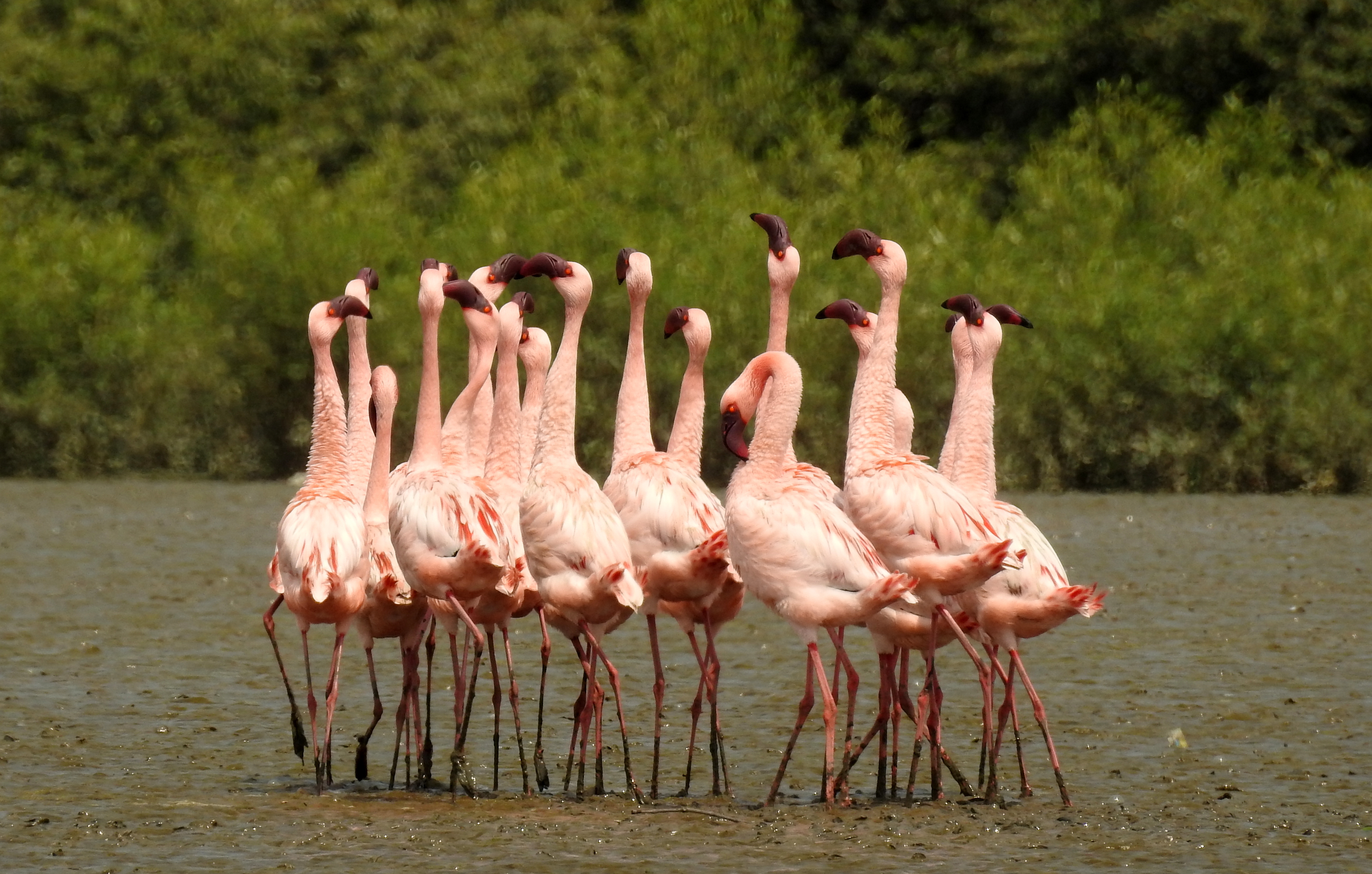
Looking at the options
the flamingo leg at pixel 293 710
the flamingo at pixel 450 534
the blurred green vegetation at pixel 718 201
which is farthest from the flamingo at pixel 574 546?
the blurred green vegetation at pixel 718 201

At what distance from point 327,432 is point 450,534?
3.47ft

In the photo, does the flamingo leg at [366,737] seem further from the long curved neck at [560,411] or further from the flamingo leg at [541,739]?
the long curved neck at [560,411]

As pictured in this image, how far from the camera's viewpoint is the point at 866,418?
7672 millimetres

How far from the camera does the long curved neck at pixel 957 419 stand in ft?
26.6

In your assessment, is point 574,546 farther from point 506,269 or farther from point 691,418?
point 506,269

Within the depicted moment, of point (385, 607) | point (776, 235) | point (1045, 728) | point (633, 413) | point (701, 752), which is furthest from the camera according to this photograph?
point (701, 752)

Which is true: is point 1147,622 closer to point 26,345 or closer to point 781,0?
point 26,345

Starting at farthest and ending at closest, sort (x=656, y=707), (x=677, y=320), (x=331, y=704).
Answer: (x=677, y=320) → (x=656, y=707) → (x=331, y=704)

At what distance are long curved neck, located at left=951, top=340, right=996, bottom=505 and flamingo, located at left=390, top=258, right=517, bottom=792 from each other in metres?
1.76

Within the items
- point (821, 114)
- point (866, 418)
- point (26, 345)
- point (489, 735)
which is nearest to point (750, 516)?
point (866, 418)

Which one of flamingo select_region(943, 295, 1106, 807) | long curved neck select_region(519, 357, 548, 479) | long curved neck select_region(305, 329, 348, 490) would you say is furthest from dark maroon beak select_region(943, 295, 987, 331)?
long curved neck select_region(305, 329, 348, 490)

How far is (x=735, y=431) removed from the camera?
7668mm

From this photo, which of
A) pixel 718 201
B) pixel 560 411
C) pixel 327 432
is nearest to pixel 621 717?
pixel 560 411

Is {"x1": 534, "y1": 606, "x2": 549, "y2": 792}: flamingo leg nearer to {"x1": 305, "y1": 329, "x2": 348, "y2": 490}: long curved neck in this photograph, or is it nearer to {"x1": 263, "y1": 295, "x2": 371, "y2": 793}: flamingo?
{"x1": 263, "y1": 295, "x2": 371, "y2": 793}: flamingo
